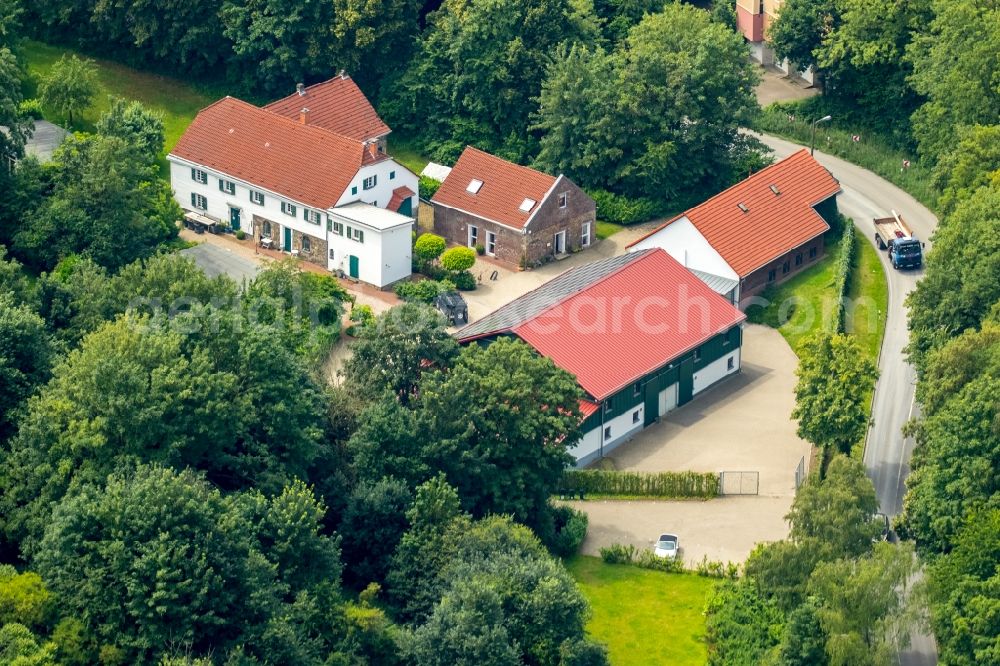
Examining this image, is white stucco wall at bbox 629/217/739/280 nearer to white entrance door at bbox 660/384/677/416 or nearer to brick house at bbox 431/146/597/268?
brick house at bbox 431/146/597/268

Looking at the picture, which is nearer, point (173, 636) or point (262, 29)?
point (173, 636)

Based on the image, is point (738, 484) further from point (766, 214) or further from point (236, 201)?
point (236, 201)

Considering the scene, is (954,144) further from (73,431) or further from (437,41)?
(73,431)

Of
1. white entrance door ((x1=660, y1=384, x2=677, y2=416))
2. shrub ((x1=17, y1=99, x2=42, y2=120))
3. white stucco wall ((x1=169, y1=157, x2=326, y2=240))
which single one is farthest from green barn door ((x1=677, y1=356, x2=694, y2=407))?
shrub ((x1=17, y1=99, x2=42, y2=120))

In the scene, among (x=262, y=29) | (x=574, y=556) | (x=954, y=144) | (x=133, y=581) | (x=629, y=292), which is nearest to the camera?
(x=133, y=581)

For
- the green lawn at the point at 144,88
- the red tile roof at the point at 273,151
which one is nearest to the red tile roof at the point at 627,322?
the red tile roof at the point at 273,151

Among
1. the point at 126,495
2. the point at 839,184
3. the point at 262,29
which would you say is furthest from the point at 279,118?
the point at 126,495
